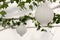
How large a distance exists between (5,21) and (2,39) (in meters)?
0.48

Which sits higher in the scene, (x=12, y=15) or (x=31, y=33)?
(x=12, y=15)

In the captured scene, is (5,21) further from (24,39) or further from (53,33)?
(53,33)

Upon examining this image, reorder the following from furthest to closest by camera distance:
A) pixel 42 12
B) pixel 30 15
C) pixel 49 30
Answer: pixel 49 30, pixel 30 15, pixel 42 12

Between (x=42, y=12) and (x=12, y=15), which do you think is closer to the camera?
(x=42, y=12)

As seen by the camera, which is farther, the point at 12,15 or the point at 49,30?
the point at 49,30

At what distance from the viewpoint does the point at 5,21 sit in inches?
66.8

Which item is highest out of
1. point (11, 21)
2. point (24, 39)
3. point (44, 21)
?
point (44, 21)

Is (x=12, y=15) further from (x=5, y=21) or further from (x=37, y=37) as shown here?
(x=37, y=37)

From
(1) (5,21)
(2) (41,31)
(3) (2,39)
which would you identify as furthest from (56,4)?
(3) (2,39)

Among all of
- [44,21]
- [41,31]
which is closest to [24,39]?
[41,31]

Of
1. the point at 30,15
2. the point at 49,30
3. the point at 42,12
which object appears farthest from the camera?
the point at 49,30

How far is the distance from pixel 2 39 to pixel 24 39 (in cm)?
29

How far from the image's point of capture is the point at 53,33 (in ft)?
6.82

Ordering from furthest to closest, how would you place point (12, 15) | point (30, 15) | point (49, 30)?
point (49, 30)
point (12, 15)
point (30, 15)
